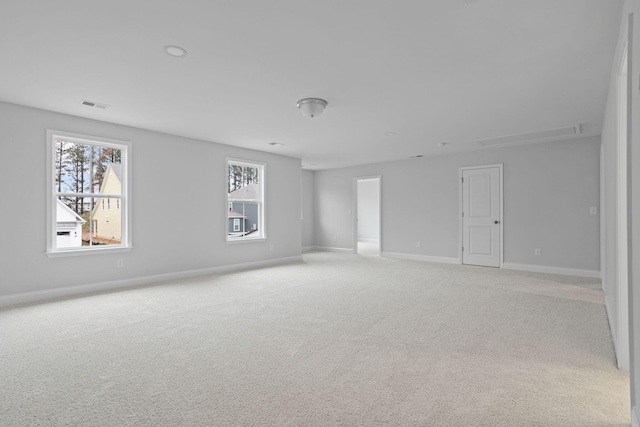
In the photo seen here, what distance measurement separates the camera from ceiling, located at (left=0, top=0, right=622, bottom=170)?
2203 millimetres

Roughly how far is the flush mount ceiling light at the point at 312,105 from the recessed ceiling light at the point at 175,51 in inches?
55.0

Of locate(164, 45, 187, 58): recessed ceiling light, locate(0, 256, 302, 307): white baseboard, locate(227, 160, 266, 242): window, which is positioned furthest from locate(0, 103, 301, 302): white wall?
locate(164, 45, 187, 58): recessed ceiling light

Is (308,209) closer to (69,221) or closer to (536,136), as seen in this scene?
(536,136)

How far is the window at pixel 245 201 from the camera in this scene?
6.55 metres

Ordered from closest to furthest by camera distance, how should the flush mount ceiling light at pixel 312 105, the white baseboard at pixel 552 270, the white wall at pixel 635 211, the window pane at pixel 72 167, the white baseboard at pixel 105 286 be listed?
1. the white wall at pixel 635 211
2. the flush mount ceiling light at pixel 312 105
3. the white baseboard at pixel 105 286
4. the window pane at pixel 72 167
5. the white baseboard at pixel 552 270

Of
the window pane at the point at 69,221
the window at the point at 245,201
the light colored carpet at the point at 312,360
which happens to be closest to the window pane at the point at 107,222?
the window pane at the point at 69,221

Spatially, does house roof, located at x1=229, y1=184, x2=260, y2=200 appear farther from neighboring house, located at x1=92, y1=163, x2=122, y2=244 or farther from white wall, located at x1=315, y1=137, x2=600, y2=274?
white wall, located at x1=315, y1=137, x2=600, y2=274

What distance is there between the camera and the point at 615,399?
1925 mm

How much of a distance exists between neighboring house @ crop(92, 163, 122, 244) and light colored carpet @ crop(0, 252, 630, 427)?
902 millimetres

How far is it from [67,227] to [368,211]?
9.46m

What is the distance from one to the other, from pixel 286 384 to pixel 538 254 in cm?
583

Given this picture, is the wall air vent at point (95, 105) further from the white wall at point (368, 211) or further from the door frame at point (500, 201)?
the white wall at point (368, 211)

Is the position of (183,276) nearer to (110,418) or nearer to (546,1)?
(110,418)

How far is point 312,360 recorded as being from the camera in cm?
245
